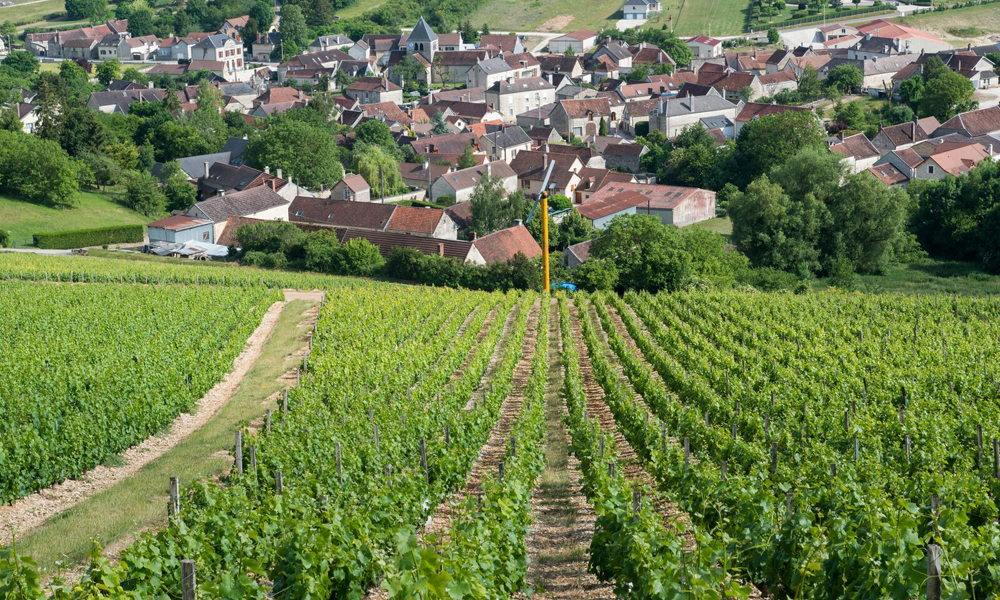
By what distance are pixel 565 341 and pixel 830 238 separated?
24506mm

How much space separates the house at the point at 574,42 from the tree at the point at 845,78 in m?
40.5

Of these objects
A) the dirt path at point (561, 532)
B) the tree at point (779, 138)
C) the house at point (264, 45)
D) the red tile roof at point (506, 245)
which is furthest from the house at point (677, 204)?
the house at point (264, 45)

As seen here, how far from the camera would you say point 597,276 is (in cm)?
4203

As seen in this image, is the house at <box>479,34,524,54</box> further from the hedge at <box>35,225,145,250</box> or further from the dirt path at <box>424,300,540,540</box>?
the dirt path at <box>424,300,540,540</box>

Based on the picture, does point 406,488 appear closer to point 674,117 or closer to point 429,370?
point 429,370

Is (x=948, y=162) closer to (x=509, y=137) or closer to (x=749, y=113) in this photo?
(x=749, y=113)

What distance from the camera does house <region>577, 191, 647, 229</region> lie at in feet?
202

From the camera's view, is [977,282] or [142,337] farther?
[977,282]

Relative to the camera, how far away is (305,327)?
3206cm

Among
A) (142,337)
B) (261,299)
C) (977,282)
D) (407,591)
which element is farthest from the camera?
(977,282)

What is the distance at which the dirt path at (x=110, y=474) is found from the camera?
1620cm

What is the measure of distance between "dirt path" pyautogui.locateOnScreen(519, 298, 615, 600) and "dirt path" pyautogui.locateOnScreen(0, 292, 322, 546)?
6.92 metres

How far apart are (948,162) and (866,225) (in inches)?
913

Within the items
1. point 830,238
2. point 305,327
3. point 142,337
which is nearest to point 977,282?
point 830,238
